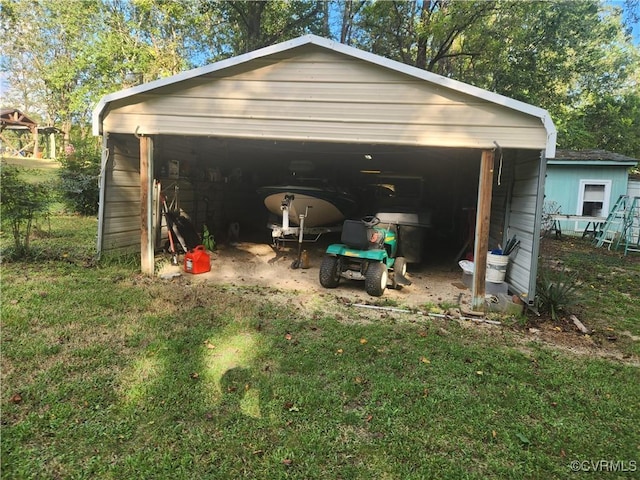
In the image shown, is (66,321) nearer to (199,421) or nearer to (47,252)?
(199,421)

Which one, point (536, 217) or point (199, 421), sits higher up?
point (536, 217)

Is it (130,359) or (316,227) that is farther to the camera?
(316,227)

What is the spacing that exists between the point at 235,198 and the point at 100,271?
544 cm

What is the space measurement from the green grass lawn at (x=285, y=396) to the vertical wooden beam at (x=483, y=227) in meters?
0.72

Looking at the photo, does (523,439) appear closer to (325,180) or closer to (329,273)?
(329,273)

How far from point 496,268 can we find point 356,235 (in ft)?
6.82

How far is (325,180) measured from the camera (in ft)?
27.8

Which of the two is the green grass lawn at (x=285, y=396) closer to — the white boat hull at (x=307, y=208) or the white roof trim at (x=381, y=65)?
the white roof trim at (x=381, y=65)

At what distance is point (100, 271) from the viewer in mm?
5785

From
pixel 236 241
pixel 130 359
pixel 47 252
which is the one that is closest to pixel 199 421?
pixel 130 359

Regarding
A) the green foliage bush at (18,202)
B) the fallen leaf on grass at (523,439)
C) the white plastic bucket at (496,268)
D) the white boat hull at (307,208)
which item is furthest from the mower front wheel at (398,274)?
the green foliage bush at (18,202)

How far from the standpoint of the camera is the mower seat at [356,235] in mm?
5762
